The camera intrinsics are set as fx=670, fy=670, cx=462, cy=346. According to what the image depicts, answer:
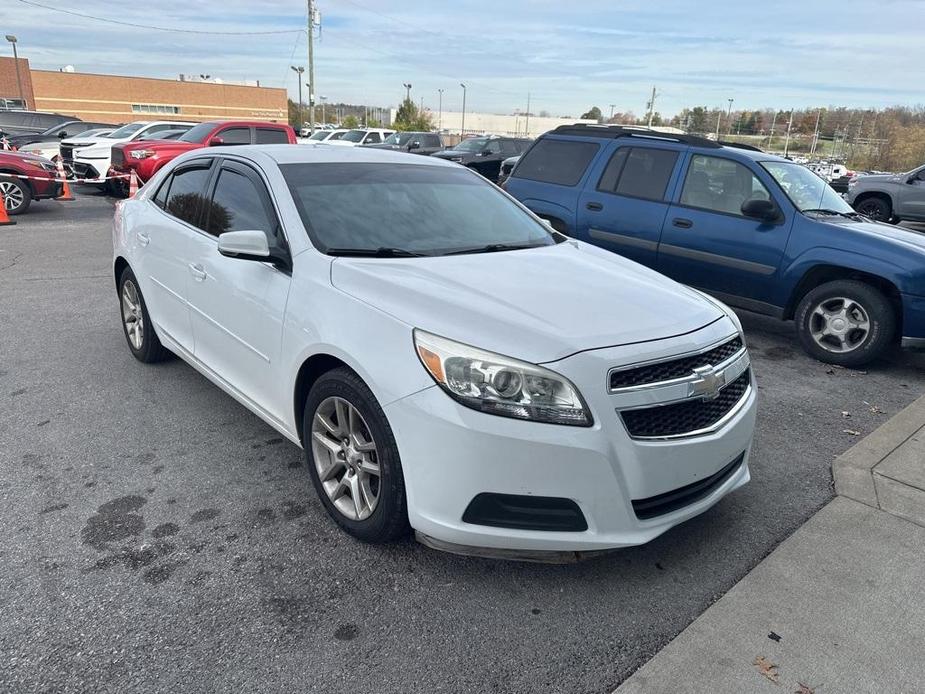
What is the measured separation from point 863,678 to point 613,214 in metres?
5.38

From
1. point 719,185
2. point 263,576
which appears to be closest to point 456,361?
point 263,576

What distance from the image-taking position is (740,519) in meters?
3.32

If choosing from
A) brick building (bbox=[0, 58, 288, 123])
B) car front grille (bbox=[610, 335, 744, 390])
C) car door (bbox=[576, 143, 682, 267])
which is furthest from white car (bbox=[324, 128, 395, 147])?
brick building (bbox=[0, 58, 288, 123])

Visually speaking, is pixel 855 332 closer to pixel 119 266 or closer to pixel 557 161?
pixel 557 161

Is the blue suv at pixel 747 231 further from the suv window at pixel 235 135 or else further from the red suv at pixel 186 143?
the suv window at pixel 235 135

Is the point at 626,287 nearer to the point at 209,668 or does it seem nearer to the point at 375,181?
the point at 375,181

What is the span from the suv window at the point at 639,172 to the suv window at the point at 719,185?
0.76 feet

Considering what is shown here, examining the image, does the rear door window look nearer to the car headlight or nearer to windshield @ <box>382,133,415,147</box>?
the car headlight

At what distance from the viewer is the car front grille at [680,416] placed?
99.2 inches

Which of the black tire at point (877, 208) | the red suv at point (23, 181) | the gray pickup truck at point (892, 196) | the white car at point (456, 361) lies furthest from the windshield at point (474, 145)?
the white car at point (456, 361)

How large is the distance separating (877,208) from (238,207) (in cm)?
1630

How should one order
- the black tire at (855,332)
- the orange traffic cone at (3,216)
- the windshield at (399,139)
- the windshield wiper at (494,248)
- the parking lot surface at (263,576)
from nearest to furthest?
the parking lot surface at (263,576), the windshield wiper at (494,248), the black tire at (855,332), the orange traffic cone at (3,216), the windshield at (399,139)

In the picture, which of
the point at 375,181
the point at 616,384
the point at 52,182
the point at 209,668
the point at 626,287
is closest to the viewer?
the point at 209,668

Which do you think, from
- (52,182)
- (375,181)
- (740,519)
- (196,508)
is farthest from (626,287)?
(52,182)
